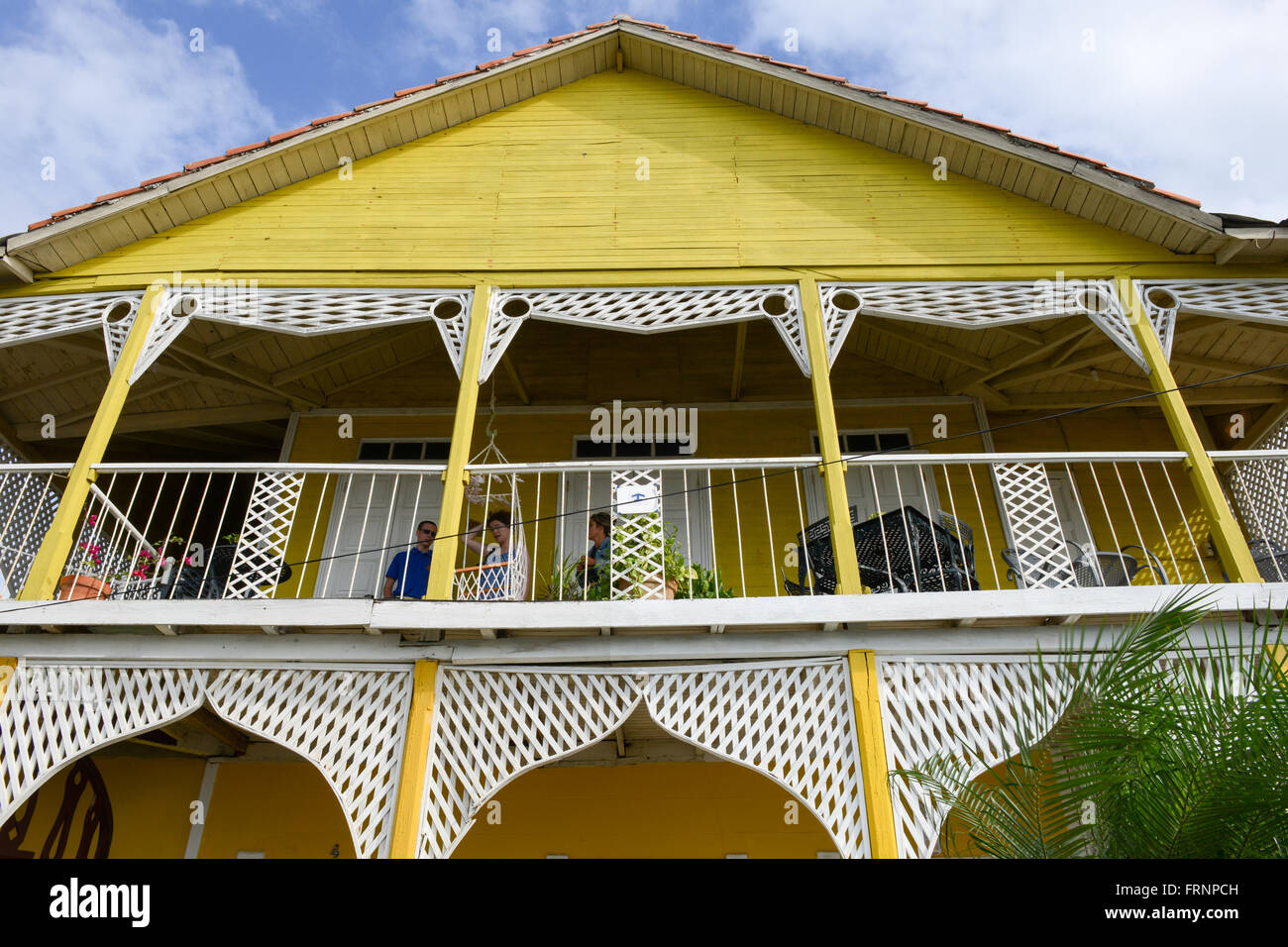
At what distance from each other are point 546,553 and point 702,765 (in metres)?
2.77

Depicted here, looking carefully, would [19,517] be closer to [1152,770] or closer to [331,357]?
[331,357]

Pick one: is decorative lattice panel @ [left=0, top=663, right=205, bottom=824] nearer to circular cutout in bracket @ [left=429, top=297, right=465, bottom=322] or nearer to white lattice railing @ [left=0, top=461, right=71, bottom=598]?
white lattice railing @ [left=0, top=461, right=71, bottom=598]

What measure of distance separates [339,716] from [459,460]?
2074 mm

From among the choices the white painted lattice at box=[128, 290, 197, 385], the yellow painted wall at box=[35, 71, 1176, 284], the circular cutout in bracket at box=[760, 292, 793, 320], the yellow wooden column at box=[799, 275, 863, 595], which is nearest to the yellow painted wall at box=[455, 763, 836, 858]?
the yellow wooden column at box=[799, 275, 863, 595]

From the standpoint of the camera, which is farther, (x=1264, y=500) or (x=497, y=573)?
(x=1264, y=500)

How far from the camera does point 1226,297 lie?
752cm

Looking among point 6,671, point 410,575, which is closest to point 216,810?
point 6,671

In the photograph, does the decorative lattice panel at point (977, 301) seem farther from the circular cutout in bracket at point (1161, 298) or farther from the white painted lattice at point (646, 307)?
the white painted lattice at point (646, 307)

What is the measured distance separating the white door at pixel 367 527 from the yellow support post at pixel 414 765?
10.3 ft

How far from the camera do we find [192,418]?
10.2 meters

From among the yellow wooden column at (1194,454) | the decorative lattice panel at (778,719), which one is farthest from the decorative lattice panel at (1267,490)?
the decorative lattice panel at (778,719)
